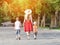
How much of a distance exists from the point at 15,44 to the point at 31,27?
5.11m

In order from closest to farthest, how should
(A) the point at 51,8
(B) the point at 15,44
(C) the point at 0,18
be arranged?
(B) the point at 15,44, (A) the point at 51,8, (C) the point at 0,18

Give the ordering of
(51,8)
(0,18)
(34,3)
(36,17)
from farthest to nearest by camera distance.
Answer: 1. (0,18)
2. (36,17)
3. (34,3)
4. (51,8)

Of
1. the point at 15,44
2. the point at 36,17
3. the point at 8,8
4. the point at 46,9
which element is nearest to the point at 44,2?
the point at 46,9

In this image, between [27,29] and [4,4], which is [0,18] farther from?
[27,29]

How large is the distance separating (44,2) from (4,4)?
14723 mm

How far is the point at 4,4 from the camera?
238 ft

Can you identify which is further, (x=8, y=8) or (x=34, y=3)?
(x=8, y=8)

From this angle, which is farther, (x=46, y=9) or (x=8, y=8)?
(x=8, y=8)

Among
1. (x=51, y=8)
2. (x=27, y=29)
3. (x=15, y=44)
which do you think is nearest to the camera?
(x=15, y=44)

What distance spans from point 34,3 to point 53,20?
485cm

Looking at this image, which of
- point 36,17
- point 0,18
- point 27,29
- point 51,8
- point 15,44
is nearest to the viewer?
point 15,44

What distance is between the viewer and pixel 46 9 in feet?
200

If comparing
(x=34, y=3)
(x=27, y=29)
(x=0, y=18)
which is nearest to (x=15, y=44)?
(x=27, y=29)

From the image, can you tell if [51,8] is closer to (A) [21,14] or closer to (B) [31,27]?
(A) [21,14]
